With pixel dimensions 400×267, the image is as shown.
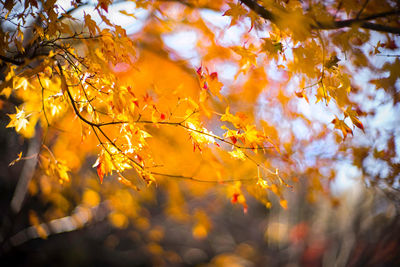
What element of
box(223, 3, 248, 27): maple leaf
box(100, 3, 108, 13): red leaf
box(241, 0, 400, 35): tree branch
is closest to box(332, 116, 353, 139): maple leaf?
box(241, 0, 400, 35): tree branch

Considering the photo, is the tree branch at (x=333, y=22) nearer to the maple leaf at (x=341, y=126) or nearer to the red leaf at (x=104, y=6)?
the maple leaf at (x=341, y=126)

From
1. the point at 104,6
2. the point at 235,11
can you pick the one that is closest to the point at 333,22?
the point at 235,11

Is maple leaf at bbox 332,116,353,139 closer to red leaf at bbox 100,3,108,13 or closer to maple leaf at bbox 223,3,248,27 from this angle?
maple leaf at bbox 223,3,248,27

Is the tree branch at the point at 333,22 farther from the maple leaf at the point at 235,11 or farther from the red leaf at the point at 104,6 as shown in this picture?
the red leaf at the point at 104,6

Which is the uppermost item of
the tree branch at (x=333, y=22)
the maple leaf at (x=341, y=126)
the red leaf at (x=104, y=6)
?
the tree branch at (x=333, y=22)

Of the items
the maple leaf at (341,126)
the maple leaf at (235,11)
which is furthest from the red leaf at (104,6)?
the maple leaf at (341,126)

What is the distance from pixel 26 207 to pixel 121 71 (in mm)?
4248

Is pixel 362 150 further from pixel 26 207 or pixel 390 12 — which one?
pixel 26 207

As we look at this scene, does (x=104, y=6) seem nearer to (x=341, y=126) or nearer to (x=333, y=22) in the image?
(x=333, y=22)

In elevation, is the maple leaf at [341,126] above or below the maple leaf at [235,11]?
below

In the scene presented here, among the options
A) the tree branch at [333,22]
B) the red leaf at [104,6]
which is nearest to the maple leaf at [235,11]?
the tree branch at [333,22]

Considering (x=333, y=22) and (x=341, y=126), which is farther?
(x=341, y=126)

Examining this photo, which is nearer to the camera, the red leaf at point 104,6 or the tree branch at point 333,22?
the tree branch at point 333,22

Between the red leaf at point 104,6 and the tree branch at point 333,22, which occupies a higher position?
the tree branch at point 333,22
